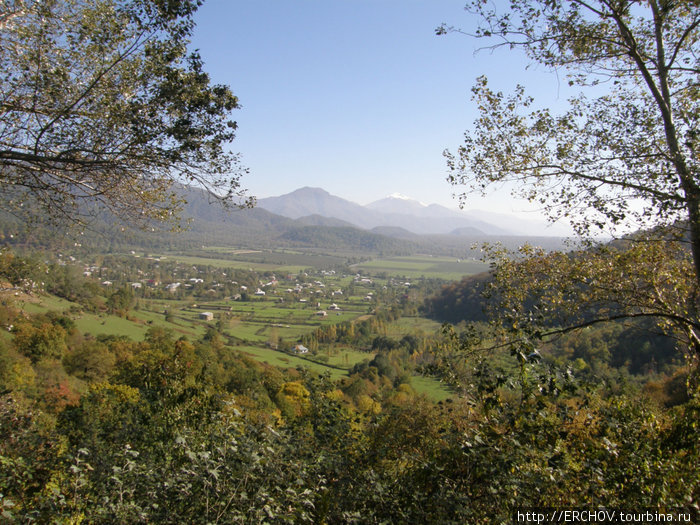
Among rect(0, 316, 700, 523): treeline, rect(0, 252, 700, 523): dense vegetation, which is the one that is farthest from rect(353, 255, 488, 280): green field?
rect(0, 316, 700, 523): treeline

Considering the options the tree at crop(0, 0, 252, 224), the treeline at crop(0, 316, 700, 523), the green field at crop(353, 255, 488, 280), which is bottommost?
the green field at crop(353, 255, 488, 280)

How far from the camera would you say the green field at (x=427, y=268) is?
361 feet

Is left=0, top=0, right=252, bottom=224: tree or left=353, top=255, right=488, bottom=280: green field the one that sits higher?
left=0, top=0, right=252, bottom=224: tree

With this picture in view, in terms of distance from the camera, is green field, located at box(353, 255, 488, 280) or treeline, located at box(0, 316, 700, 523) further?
green field, located at box(353, 255, 488, 280)

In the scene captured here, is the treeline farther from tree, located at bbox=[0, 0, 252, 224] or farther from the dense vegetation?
tree, located at bbox=[0, 0, 252, 224]

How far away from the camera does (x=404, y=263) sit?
14138 centimetres

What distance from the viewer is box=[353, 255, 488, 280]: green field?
110 m

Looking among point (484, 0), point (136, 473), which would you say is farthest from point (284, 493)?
point (484, 0)

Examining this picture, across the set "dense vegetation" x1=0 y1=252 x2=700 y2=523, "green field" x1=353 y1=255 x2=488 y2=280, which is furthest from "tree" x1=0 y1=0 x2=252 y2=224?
"green field" x1=353 y1=255 x2=488 y2=280

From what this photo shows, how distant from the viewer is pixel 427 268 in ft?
408

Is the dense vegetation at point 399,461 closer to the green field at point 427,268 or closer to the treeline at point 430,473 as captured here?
the treeline at point 430,473

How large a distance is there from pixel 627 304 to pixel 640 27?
12.0ft

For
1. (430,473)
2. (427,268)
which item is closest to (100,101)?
(430,473)

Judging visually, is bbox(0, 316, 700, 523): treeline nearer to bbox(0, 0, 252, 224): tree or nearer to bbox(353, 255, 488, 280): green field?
bbox(0, 0, 252, 224): tree
